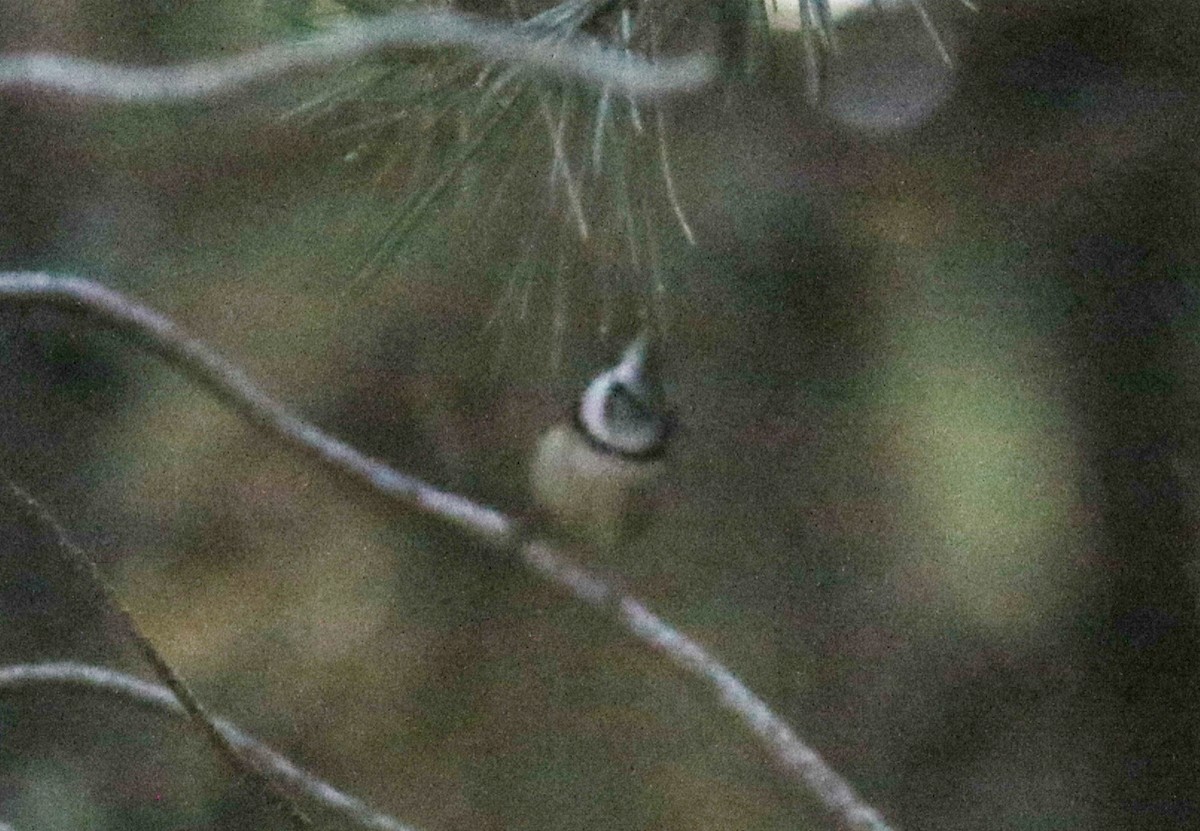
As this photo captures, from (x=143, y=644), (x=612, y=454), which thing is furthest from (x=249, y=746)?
(x=612, y=454)

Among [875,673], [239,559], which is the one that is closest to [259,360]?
[239,559]

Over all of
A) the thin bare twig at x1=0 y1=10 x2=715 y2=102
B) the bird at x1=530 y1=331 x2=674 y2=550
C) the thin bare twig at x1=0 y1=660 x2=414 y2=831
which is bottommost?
the thin bare twig at x1=0 y1=660 x2=414 y2=831

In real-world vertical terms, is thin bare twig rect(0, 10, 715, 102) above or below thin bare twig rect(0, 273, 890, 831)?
above

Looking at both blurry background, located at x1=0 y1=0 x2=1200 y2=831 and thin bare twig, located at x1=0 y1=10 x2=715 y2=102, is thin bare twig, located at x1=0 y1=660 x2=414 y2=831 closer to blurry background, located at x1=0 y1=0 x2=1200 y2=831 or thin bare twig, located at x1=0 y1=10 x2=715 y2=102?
blurry background, located at x1=0 y1=0 x2=1200 y2=831

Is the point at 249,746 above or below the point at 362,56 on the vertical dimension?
below

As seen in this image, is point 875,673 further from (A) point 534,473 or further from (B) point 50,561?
(B) point 50,561

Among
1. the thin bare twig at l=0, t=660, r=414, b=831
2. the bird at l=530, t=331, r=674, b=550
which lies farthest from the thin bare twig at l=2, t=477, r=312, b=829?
the bird at l=530, t=331, r=674, b=550

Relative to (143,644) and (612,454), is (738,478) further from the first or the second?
(143,644)
